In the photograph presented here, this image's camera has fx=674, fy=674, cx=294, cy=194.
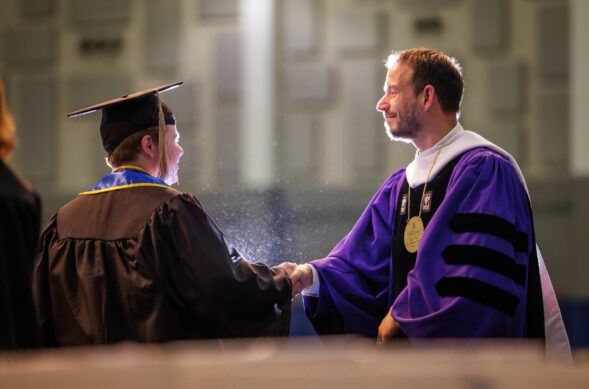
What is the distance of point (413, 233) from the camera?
8.34 feet

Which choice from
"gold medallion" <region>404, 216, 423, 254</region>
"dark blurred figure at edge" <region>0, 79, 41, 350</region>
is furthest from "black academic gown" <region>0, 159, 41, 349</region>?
"gold medallion" <region>404, 216, 423, 254</region>

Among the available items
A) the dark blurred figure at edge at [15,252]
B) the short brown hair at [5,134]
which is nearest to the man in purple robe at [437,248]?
the dark blurred figure at edge at [15,252]

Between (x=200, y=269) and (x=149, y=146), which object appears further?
(x=149, y=146)

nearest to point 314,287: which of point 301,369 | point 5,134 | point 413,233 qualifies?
point 413,233

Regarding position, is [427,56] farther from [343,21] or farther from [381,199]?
[343,21]

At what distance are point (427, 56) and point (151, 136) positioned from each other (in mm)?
1115

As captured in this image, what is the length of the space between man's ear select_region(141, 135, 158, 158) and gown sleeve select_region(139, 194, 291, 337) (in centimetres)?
27

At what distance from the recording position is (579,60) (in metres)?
4.90

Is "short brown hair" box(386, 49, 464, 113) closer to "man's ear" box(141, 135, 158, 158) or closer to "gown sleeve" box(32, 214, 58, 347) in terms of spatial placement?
"man's ear" box(141, 135, 158, 158)

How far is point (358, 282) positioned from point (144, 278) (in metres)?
0.94

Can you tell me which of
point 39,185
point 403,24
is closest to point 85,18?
point 39,185

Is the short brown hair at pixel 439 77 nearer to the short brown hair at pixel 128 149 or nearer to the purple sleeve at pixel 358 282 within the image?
the purple sleeve at pixel 358 282

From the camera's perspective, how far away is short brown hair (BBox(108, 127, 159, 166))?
2438 millimetres

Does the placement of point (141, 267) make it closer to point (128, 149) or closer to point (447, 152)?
point (128, 149)
